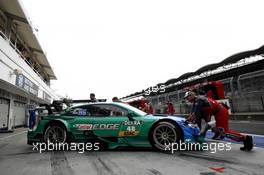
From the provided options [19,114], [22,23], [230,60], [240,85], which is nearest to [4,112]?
[19,114]

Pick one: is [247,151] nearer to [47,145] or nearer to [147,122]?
[147,122]

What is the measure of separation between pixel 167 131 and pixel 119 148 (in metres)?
1.29

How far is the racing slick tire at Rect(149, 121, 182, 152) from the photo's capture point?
515 centimetres

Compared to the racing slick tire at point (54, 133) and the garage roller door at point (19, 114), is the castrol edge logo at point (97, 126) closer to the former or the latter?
the racing slick tire at point (54, 133)

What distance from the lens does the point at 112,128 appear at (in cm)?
546

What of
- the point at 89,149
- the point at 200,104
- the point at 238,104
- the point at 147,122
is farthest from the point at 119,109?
the point at 238,104

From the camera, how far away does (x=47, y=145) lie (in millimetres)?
5855

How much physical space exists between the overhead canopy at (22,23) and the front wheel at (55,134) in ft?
39.2

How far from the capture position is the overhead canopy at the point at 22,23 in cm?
1535

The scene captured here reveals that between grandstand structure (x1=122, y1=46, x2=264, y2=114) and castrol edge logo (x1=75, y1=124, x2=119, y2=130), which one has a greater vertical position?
grandstand structure (x1=122, y1=46, x2=264, y2=114)

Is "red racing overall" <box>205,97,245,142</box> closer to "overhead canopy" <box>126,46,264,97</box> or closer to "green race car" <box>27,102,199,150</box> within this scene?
"green race car" <box>27,102,199,150</box>

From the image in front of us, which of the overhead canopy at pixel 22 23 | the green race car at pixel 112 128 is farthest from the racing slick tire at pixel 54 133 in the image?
the overhead canopy at pixel 22 23

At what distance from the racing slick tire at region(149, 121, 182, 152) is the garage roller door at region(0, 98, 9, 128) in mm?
11847

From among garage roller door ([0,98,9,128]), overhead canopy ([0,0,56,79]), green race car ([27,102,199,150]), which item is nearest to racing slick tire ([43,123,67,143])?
green race car ([27,102,199,150])
